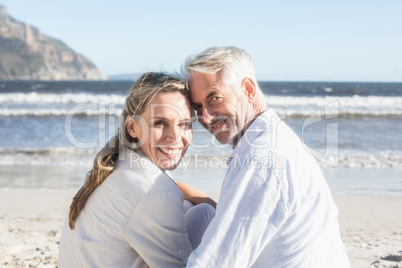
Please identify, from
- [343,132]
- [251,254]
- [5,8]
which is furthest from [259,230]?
[5,8]

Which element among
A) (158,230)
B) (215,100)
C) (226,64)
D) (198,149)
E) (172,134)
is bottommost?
(198,149)

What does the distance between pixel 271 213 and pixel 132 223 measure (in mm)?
713

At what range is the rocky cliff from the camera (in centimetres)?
11014

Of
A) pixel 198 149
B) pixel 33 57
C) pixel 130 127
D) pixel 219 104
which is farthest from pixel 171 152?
pixel 33 57

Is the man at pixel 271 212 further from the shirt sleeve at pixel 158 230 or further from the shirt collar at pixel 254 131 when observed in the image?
the shirt sleeve at pixel 158 230

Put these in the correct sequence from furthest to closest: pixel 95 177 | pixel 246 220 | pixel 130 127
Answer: pixel 130 127, pixel 95 177, pixel 246 220

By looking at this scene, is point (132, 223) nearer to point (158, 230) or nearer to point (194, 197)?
point (158, 230)

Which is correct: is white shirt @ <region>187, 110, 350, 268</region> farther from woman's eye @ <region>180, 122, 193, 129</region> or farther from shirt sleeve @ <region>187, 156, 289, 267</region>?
woman's eye @ <region>180, 122, 193, 129</region>

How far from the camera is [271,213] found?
1729 millimetres

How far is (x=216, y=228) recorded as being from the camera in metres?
1.74

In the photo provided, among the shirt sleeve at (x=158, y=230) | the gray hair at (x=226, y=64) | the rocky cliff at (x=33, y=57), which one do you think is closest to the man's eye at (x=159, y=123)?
the gray hair at (x=226, y=64)

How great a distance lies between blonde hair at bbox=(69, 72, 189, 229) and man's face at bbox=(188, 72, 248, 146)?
0.09 m

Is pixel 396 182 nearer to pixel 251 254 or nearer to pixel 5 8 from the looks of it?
pixel 251 254

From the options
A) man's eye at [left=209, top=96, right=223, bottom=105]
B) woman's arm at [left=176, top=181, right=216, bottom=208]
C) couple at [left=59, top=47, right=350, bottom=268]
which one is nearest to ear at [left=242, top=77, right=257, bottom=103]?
couple at [left=59, top=47, right=350, bottom=268]
